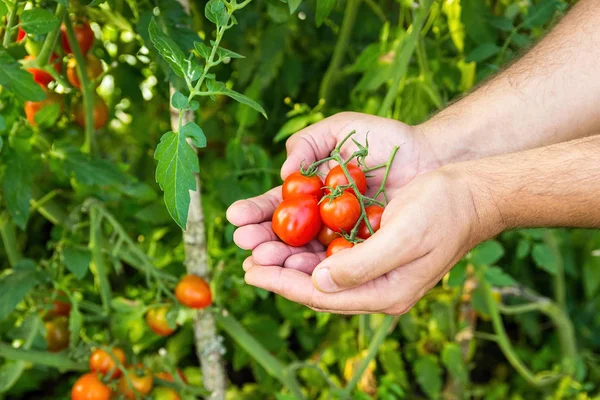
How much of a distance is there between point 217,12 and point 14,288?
0.84 meters

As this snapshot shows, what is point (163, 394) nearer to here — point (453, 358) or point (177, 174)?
point (177, 174)

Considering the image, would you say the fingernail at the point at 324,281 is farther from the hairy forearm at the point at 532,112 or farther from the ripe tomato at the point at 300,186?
the hairy forearm at the point at 532,112

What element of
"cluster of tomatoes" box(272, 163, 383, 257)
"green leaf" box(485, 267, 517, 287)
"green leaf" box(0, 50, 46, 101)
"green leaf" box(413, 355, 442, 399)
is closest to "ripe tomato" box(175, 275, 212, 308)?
"cluster of tomatoes" box(272, 163, 383, 257)

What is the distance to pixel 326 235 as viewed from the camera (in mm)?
1299

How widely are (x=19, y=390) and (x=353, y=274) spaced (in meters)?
1.34

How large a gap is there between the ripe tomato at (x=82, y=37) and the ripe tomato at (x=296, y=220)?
26.3 inches

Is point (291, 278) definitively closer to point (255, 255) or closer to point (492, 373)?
point (255, 255)

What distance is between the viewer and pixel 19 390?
6.16 ft

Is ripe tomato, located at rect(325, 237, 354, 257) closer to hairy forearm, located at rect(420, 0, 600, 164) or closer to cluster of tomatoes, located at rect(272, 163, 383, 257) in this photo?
cluster of tomatoes, located at rect(272, 163, 383, 257)

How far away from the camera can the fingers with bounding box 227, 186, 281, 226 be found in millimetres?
1227

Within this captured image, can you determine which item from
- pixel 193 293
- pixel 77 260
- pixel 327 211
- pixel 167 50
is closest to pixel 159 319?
pixel 193 293

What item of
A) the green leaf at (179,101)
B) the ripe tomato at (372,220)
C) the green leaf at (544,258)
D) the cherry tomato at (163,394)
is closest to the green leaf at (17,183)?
the cherry tomato at (163,394)

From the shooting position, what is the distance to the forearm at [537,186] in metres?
1.14

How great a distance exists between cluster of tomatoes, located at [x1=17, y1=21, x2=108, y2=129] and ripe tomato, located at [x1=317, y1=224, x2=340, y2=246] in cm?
65
